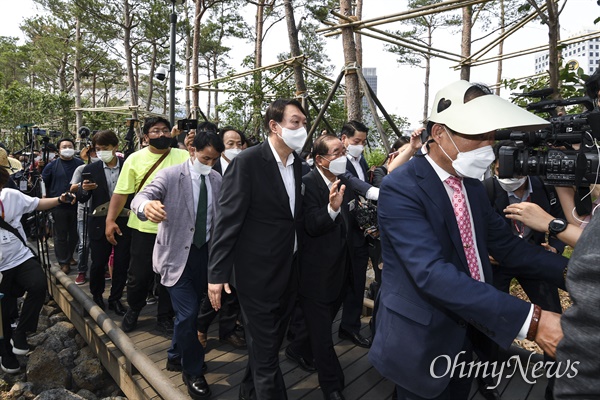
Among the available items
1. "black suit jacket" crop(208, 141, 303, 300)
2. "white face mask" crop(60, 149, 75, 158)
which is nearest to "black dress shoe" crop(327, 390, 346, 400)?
"black suit jacket" crop(208, 141, 303, 300)

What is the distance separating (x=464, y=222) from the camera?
5.96 feet

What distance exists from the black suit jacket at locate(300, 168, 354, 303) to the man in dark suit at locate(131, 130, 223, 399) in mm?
844

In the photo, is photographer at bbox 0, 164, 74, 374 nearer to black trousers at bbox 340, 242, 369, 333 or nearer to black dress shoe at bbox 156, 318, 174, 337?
black dress shoe at bbox 156, 318, 174, 337

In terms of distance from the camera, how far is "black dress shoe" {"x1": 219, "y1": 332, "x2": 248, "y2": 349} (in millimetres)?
3725

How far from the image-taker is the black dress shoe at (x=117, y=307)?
4447mm

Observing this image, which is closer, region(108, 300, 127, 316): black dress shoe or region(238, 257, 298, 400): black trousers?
region(238, 257, 298, 400): black trousers

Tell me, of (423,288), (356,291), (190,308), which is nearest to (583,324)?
(423,288)

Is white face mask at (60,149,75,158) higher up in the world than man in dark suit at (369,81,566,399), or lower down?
higher up

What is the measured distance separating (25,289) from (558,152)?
178 inches

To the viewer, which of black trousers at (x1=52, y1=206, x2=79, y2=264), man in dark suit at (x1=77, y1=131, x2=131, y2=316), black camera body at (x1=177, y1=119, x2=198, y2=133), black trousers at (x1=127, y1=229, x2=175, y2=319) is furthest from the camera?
black trousers at (x1=52, y1=206, x2=79, y2=264)

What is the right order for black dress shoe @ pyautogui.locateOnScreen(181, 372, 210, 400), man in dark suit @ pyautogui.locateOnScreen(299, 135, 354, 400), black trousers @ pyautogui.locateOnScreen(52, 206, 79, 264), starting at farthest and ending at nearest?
black trousers @ pyautogui.locateOnScreen(52, 206, 79, 264) < black dress shoe @ pyautogui.locateOnScreen(181, 372, 210, 400) < man in dark suit @ pyautogui.locateOnScreen(299, 135, 354, 400)

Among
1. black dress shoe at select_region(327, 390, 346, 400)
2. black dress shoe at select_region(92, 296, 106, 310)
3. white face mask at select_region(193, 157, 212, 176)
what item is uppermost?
white face mask at select_region(193, 157, 212, 176)

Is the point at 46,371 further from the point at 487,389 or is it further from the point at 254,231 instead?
the point at 487,389

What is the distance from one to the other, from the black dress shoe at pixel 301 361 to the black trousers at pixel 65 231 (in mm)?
4239
